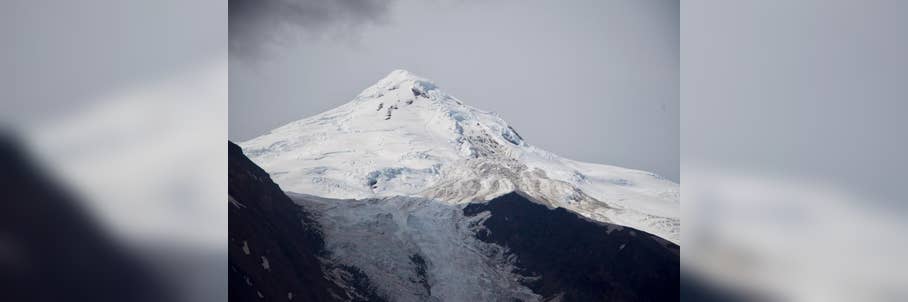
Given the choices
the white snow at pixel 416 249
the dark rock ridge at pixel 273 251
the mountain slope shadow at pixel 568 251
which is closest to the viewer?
the dark rock ridge at pixel 273 251

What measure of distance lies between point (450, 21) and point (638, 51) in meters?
0.93

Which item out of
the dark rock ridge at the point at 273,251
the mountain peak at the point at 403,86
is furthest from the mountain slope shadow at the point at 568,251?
the dark rock ridge at the point at 273,251

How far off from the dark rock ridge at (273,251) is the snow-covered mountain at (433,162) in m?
0.09

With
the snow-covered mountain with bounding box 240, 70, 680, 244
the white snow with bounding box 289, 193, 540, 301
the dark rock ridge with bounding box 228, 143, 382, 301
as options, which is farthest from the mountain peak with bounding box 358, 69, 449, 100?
the dark rock ridge with bounding box 228, 143, 382, 301

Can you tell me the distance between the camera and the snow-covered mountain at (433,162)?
331 centimetres

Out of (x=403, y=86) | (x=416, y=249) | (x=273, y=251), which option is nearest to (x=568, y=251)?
(x=416, y=249)

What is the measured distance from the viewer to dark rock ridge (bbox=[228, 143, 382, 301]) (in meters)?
3.15

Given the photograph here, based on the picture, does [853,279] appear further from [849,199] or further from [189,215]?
[189,215]

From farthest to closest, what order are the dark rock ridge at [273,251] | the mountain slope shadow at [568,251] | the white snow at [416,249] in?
the mountain slope shadow at [568,251] < the white snow at [416,249] < the dark rock ridge at [273,251]

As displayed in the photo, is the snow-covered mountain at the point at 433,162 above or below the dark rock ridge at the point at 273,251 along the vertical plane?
Answer: above

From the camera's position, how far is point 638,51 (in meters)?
3.72

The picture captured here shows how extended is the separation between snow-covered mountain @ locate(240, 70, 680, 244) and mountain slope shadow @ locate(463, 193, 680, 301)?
2.2 inches

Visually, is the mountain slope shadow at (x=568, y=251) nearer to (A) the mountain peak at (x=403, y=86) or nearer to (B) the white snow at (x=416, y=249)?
(B) the white snow at (x=416, y=249)

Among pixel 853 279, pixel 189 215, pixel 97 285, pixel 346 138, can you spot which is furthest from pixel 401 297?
pixel 853 279
